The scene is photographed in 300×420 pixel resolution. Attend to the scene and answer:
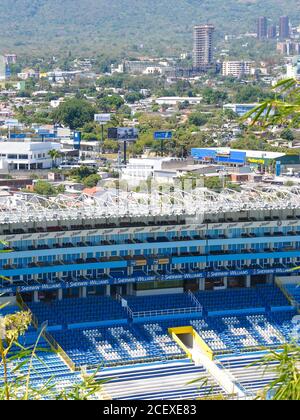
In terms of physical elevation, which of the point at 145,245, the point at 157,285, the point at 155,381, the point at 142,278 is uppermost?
the point at 145,245

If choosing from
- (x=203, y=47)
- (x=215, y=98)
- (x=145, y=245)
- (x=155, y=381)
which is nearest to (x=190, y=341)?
(x=155, y=381)

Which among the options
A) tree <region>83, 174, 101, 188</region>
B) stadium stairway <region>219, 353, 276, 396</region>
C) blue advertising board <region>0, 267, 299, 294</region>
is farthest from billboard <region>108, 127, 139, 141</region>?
stadium stairway <region>219, 353, 276, 396</region>

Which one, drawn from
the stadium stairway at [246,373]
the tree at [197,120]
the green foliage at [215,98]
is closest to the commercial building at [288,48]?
the green foliage at [215,98]

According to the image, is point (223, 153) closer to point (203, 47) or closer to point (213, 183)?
point (213, 183)

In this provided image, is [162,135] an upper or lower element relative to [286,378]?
lower

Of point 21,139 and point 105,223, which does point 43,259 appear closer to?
point 105,223

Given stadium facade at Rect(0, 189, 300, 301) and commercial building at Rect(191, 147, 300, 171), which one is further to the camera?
commercial building at Rect(191, 147, 300, 171)

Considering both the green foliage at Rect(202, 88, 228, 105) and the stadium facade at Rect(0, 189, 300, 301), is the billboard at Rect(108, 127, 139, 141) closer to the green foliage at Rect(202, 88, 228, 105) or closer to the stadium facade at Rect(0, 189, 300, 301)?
the green foliage at Rect(202, 88, 228, 105)
